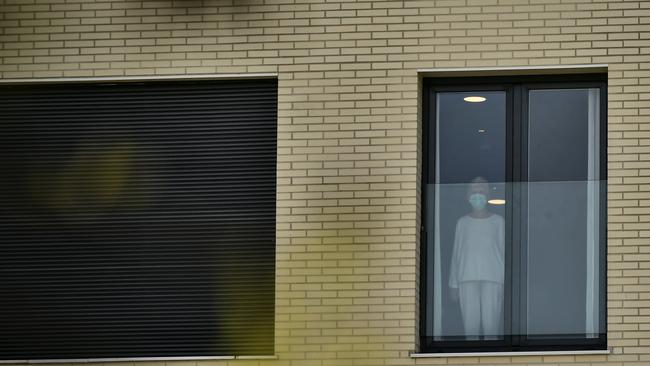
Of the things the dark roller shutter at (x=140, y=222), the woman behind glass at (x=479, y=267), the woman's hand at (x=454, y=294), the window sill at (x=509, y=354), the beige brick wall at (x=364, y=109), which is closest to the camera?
the window sill at (x=509, y=354)

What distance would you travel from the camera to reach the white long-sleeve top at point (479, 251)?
17438 millimetres

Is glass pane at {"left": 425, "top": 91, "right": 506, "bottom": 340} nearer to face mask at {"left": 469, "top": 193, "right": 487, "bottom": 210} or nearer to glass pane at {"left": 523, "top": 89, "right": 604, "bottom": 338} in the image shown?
face mask at {"left": 469, "top": 193, "right": 487, "bottom": 210}

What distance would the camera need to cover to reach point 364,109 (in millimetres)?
17609

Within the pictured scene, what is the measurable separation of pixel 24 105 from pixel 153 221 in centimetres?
196

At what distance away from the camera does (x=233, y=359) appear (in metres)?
17.4

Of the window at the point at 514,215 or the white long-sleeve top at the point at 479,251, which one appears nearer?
the window at the point at 514,215

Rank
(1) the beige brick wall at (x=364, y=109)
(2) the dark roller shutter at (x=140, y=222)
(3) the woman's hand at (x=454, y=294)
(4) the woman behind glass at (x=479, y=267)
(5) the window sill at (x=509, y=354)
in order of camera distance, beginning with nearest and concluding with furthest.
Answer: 1. (5) the window sill at (x=509, y=354)
2. (1) the beige brick wall at (x=364, y=109)
3. (4) the woman behind glass at (x=479, y=267)
4. (3) the woman's hand at (x=454, y=294)
5. (2) the dark roller shutter at (x=140, y=222)

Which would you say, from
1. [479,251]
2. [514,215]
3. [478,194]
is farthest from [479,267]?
[478,194]

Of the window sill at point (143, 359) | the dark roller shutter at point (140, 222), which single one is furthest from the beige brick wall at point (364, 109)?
the dark roller shutter at point (140, 222)

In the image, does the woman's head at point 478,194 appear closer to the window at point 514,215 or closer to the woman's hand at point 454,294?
the window at point 514,215

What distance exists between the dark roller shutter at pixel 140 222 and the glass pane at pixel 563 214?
269 cm

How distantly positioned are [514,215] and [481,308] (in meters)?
1.00

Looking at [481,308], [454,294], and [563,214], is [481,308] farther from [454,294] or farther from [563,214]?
[563,214]

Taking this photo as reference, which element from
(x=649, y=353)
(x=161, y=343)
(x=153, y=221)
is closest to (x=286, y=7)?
(x=153, y=221)
